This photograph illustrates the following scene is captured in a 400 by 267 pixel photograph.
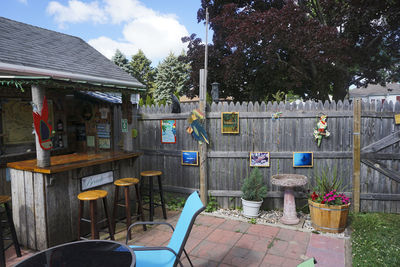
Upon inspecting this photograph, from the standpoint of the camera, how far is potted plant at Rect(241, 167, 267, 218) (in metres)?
4.96

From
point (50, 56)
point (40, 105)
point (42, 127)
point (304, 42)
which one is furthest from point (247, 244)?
point (304, 42)

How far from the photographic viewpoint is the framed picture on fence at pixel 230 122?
5352mm

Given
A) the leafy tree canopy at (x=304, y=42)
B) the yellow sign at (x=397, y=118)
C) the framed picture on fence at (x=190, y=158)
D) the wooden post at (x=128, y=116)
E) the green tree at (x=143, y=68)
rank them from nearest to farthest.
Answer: the yellow sign at (x=397, y=118) < the wooden post at (x=128, y=116) < the framed picture on fence at (x=190, y=158) < the leafy tree canopy at (x=304, y=42) < the green tree at (x=143, y=68)

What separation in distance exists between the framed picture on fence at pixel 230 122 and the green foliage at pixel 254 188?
965 millimetres

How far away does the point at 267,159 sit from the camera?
5.27 meters

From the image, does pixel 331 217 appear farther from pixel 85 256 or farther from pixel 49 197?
pixel 49 197

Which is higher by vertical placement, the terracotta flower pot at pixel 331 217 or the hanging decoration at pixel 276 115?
the hanging decoration at pixel 276 115

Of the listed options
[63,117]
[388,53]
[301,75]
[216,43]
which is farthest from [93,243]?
[388,53]

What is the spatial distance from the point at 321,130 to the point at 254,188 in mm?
1688

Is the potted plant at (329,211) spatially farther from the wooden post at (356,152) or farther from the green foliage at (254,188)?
the green foliage at (254,188)

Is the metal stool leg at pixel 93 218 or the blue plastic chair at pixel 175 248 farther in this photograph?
the metal stool leg at pixel 93 218

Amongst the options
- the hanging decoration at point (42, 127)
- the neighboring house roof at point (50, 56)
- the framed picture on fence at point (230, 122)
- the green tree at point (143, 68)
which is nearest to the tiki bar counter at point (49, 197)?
the hanging decoration at point (42, 127)

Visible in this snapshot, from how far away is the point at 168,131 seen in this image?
595cm

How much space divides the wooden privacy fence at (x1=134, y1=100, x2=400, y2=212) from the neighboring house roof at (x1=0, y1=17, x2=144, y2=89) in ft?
7.19
